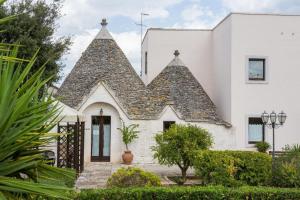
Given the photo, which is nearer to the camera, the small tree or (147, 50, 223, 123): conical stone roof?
the small tree

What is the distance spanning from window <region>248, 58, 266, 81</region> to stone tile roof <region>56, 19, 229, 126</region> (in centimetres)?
304

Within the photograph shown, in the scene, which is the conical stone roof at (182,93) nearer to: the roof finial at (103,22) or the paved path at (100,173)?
the paved path at (100,173)

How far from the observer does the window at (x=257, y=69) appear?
2753cm

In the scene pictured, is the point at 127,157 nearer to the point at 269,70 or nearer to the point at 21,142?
the point at 269,70

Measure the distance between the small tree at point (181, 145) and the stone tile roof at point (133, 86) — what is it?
25.7 ft

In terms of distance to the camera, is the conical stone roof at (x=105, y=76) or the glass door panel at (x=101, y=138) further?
the conical stone roof at (x=105, y=76)

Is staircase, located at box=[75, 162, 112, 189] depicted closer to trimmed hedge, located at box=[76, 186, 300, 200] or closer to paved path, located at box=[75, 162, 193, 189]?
paved path, located at box=[75, 162, 193, 189]

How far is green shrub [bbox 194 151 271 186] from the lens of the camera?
1486 centimetres

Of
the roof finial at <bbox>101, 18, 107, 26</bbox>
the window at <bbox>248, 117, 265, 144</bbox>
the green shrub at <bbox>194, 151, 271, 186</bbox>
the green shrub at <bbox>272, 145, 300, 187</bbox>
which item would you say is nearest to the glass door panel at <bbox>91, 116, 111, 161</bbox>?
the roof finial at <bbox>101, 18, 107, 26</bbox>

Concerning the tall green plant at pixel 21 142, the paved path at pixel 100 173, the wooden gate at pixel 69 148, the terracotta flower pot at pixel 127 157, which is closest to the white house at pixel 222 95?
the terracotta flower pot at pixel 127 157

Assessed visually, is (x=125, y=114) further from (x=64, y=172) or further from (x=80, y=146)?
(x=64, y=172)

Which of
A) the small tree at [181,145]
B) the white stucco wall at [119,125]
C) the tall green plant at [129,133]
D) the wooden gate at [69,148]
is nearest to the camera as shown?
the wooden gate at [69,148]

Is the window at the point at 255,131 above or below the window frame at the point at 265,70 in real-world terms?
below

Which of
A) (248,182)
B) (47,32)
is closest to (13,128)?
(248,182)
